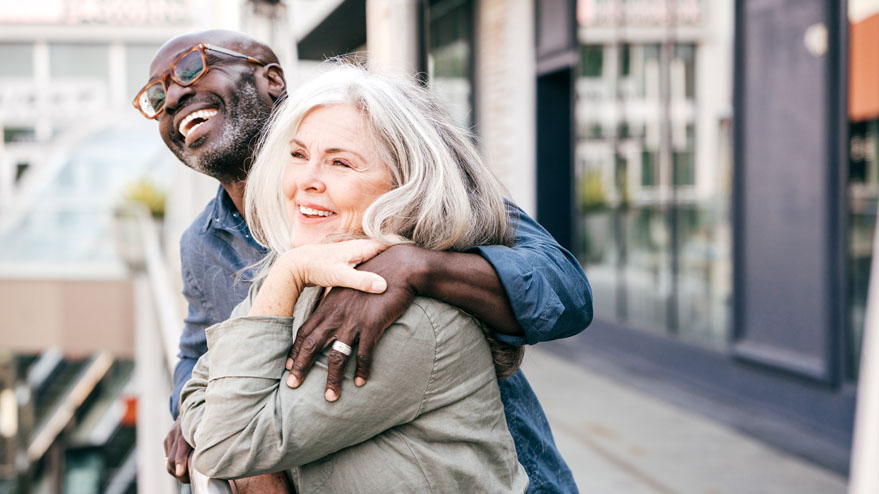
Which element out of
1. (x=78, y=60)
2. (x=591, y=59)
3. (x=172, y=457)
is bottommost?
(x=172, y=457)

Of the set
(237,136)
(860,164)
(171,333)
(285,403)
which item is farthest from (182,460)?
(860,164)

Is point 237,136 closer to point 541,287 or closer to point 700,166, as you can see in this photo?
point 541,287

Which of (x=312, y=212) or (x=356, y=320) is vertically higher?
(x=312, y=212)

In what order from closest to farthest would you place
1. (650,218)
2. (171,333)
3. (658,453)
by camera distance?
(171,333) → (658,453) → (650,218)

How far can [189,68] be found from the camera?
2031mm

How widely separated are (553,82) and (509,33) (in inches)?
34.2

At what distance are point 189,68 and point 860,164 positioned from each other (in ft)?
13.1

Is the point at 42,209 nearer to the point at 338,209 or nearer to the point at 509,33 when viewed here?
the point at 509,33

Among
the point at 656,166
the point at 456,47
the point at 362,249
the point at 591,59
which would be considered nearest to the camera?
the point at 362,249

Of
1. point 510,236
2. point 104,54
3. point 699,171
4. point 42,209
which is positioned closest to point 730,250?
point 699,171

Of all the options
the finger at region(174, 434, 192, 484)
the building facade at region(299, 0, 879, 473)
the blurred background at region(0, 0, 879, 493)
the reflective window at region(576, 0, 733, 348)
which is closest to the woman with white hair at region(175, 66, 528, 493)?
the finger at region(174, 434, 192, 484)

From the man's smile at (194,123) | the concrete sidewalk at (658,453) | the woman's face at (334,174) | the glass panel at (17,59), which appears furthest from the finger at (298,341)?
the glass panel at (17,59)

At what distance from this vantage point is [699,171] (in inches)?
269

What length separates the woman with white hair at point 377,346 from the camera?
1.39 m
